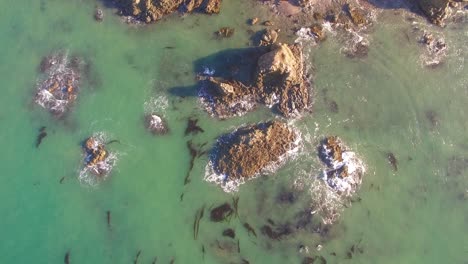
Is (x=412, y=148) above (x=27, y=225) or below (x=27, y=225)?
above

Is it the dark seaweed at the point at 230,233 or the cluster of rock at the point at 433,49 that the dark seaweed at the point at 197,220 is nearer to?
the dark seaweed at the point at 230,233

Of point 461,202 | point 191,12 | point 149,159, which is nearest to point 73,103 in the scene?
point 149,159

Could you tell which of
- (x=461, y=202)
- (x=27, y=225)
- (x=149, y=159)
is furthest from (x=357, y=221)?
(x=27, y=225)

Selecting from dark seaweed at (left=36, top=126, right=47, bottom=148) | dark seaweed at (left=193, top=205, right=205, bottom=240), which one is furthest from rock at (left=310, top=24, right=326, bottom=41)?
dark seaweed at (left=36, top=126, right=47, bottom=148)

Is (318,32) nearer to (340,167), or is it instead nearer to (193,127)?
(340,167)

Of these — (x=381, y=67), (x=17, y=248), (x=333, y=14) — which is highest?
(x=333, y=14)

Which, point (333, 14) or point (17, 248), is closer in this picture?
point (17, 248)

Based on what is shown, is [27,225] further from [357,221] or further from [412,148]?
[412,148]
